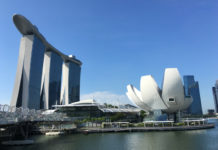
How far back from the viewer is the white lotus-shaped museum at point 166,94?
5544 centimetres

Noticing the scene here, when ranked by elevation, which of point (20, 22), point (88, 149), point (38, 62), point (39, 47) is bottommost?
point (88, 149)

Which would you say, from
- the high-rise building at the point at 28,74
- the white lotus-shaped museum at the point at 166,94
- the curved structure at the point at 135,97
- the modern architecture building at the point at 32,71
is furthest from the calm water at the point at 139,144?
the modern architecture building at the point at 32,71

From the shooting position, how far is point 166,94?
190 ft

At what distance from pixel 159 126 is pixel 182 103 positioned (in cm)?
1446

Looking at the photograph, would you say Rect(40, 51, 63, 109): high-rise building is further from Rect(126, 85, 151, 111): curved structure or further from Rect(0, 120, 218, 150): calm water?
Rect(0, 120, 218, 150): calm water

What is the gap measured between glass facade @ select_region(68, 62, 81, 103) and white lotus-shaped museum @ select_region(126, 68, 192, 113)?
75.1m

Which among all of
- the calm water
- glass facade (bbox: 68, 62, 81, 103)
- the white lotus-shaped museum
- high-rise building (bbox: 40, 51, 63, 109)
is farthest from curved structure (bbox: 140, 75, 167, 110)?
glass facade (bbox: 68, 62, 81, 103)

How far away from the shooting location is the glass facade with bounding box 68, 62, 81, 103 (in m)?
130

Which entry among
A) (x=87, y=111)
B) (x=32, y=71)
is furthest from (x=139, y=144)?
(x=32, y=71)

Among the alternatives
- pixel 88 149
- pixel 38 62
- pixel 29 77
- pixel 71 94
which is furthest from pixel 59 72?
pixel 88 149

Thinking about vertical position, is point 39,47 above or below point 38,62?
above

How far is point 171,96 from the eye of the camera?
2279 inches

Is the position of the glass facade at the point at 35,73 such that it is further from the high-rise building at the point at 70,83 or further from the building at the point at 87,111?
the high-rise building at the point at 70,83

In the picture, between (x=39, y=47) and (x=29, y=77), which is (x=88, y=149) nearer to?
(x=29, y=77)
